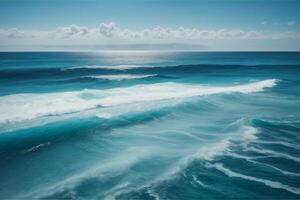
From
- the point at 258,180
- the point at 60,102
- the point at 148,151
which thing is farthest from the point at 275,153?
the point at 60,102

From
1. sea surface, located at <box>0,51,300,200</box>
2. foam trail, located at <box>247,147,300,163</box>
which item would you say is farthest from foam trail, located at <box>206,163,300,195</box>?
foam trail, located at <box>247,147,300,163</box>

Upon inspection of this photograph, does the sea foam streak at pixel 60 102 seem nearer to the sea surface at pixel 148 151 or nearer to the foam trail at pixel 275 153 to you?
the sea surface at pixel 148 151

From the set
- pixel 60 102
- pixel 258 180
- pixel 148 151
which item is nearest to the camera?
pixel 258 180

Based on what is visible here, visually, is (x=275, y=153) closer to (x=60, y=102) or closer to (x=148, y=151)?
(x=148, y=151)

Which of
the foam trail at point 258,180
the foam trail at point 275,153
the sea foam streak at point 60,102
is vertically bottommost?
the foam trail at point 258,180

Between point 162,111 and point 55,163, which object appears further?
point 162,111

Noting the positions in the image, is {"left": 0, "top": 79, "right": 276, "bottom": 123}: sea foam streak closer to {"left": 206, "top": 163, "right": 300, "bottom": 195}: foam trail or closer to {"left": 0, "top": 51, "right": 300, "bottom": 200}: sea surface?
{"left": 0, "top": 51, "right": 300, "bottom": 200}: sea surface

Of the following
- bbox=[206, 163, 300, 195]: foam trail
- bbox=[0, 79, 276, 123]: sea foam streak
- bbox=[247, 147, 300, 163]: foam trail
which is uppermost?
bbox=[0, 79, 276, 123]: sea foam streak

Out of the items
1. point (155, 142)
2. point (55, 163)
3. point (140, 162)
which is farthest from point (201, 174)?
point (55, 163)

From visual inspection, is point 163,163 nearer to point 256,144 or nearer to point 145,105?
point 256,144

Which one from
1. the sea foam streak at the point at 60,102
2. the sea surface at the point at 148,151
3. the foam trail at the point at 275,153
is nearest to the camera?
the sea surface at the point at 148,151

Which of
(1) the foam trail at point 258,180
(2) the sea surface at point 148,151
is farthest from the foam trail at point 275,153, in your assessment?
(1) the foam trail at point 258,180
